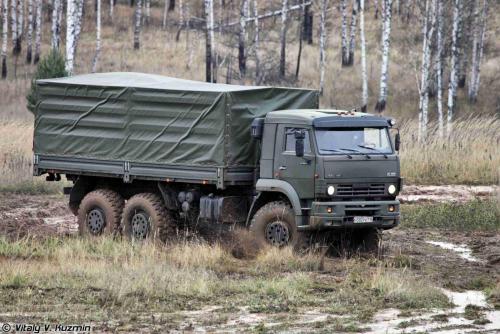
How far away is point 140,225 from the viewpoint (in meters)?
18.8

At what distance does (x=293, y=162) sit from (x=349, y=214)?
44.5 inches

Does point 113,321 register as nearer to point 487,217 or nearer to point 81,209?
point 81,209

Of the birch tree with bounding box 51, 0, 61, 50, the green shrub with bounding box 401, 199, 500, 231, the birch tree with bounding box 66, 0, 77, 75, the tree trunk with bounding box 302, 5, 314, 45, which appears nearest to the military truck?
the green shrub with bounding box 401, 199, 500, 231

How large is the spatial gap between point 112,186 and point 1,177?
7.37 metres

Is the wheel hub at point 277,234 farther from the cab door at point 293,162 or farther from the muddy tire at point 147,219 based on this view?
the muddy tire at point 147,219

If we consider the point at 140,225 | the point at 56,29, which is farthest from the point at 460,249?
the point at 56,29

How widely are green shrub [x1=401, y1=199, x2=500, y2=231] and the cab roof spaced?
4554mm

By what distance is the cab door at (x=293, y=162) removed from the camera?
1697 cm

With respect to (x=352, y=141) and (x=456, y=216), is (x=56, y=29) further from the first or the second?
(x=352, y=141)

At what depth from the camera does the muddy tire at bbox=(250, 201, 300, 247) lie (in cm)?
1723

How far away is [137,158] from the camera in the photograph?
18.7m

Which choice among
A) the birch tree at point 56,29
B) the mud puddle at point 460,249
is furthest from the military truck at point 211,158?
the birch tree at point 56,29

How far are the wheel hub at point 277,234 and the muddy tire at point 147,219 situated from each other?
1926 mm

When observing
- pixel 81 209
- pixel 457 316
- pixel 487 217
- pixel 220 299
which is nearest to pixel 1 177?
pixel 81 209
